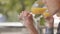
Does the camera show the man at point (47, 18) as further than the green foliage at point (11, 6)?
No

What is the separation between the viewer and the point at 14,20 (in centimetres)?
152

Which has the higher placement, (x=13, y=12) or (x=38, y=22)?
(x=13, y=12)

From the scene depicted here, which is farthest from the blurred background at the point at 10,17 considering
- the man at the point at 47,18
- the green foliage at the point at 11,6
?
the man at the point at 47,18

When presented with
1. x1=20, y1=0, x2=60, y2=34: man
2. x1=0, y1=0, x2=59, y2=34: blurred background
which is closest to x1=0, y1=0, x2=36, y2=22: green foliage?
x1=0, y1=0, x2=59, y2=34: blurred background

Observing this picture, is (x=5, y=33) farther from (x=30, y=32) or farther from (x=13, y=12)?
(x=30, y=32)

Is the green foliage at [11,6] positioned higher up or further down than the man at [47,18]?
higher up

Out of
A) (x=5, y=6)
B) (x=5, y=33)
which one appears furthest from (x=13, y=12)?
(x=5, y=33)

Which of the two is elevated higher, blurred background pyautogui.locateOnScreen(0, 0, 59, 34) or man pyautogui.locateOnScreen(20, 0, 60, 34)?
blurred background pyautogui.locateOnScreen(0, 0, 59, 34)

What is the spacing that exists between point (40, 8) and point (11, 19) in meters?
0.65

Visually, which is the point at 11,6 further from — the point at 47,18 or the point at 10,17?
the point at 47,18

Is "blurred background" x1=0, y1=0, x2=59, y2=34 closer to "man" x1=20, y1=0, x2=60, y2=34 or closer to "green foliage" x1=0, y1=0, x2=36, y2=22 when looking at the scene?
"green foliage" x1=0, y1=0, x2=36, y2=22

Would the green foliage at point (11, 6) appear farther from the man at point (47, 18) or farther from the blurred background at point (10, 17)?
the man at point (47, 18)

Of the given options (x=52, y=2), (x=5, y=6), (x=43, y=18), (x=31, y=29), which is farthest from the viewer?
(x=5, y=6)

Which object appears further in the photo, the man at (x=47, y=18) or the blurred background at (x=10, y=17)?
the blurred background at (x=10, y=17)
